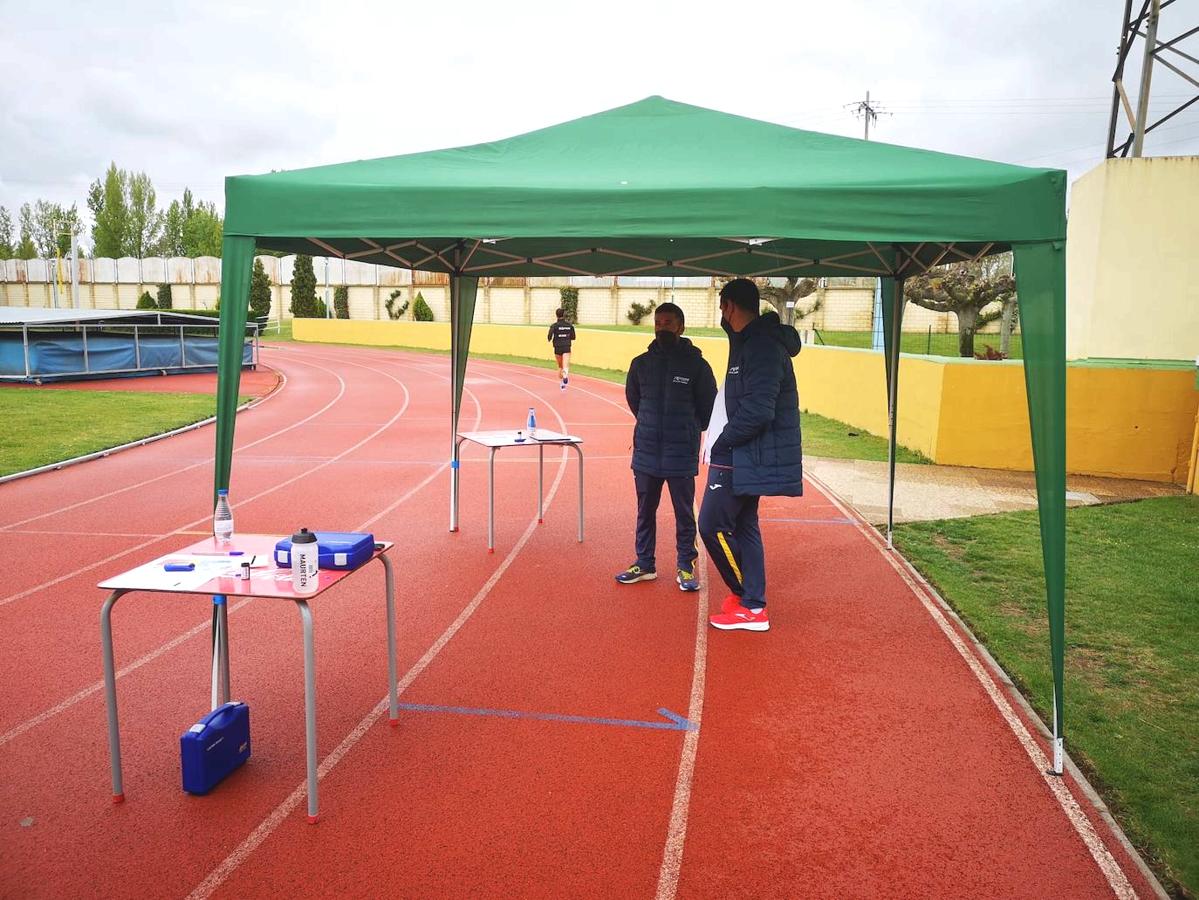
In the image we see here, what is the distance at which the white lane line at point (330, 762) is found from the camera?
306 cm


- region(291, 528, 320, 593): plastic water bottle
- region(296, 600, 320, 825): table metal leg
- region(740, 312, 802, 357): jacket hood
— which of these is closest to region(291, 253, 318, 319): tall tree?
region(740, 312, 802, 357): jacket hood

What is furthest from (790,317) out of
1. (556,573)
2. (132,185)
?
(132,185)

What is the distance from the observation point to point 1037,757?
399 centimetres

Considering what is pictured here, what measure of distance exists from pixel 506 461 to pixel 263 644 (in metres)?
6.98

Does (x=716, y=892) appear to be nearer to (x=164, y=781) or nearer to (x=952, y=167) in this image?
(x=164, y=781)

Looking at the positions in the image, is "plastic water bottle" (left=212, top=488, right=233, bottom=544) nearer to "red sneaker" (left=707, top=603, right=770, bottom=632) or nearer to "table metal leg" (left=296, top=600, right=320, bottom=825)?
"table metal leg" (left=296, top=600, right=320, bottom=825)

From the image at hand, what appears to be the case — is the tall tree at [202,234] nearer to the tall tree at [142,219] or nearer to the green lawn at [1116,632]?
the tall tree at [142,219]

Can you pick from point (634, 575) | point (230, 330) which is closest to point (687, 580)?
point (634, 575)

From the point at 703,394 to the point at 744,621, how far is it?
1590mm

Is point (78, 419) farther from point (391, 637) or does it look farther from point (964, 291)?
point (964, 291)

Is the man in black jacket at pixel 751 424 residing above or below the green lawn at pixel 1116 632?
above

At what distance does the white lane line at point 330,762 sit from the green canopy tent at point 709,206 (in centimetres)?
141

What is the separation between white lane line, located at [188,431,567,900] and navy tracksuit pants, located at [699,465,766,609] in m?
1.76

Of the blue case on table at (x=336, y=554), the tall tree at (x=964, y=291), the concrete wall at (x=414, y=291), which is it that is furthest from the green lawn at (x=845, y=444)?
the concrete wall at (x=414, y=291)
